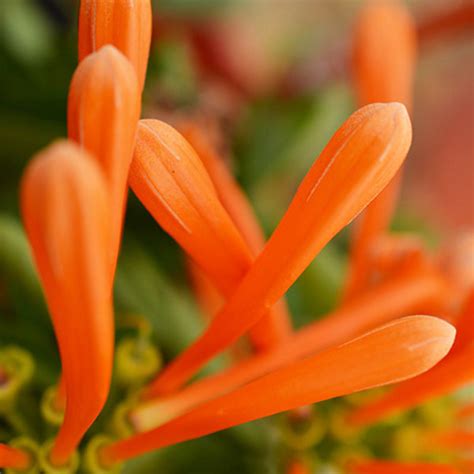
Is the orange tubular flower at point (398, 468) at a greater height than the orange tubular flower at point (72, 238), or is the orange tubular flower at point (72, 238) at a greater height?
the orange tubular flower at point (72, 238)

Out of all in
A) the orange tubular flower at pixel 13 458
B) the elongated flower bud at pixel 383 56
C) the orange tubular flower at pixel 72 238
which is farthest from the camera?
the elongated flower bud at pixel 383 56

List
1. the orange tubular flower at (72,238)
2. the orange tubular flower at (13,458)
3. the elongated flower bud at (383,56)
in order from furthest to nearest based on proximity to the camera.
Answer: the elongated flower bud at (383,56) < the orange tubular flower at (13,458) < the orange tubular flower at (72,238)

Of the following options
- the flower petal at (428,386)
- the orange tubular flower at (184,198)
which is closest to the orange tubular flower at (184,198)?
the orange tubular flower at (184,198)

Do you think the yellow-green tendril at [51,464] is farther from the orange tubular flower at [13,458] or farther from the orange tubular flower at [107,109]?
the orange tubular flower at [107,109]

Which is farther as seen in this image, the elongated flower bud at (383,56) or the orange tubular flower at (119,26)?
the elongated flower bud at (383,56)

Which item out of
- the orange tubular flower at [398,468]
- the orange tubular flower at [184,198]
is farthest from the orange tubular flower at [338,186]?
the orange tubular flower at [398,468]

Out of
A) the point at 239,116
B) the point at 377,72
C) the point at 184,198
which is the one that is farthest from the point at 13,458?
the point at 239,116

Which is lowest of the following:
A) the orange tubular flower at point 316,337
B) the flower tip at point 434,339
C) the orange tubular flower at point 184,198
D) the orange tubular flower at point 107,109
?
the orange tubular flower at point 316,337

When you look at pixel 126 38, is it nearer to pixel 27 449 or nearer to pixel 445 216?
pixel 27 449
